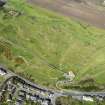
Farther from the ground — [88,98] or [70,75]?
[70,75]

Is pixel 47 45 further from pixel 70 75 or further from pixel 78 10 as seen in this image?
pixel 78 10

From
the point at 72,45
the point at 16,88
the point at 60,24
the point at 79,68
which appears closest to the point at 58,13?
the point at 60,24

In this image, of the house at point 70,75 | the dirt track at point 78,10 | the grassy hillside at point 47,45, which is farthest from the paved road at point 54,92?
the dirt track at point 78,10

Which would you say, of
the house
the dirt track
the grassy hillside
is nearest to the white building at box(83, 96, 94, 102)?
the grassy hillside

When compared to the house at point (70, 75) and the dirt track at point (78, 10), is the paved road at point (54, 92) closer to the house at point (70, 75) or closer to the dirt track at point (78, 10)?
the house at point (70, 75)

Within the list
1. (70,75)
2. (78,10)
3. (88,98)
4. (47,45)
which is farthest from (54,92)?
(78,10)

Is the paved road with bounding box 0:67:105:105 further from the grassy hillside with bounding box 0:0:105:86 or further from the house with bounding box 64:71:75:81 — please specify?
the house with bounding box 64:71:75:81

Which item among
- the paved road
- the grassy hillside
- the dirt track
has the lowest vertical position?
the paved road
